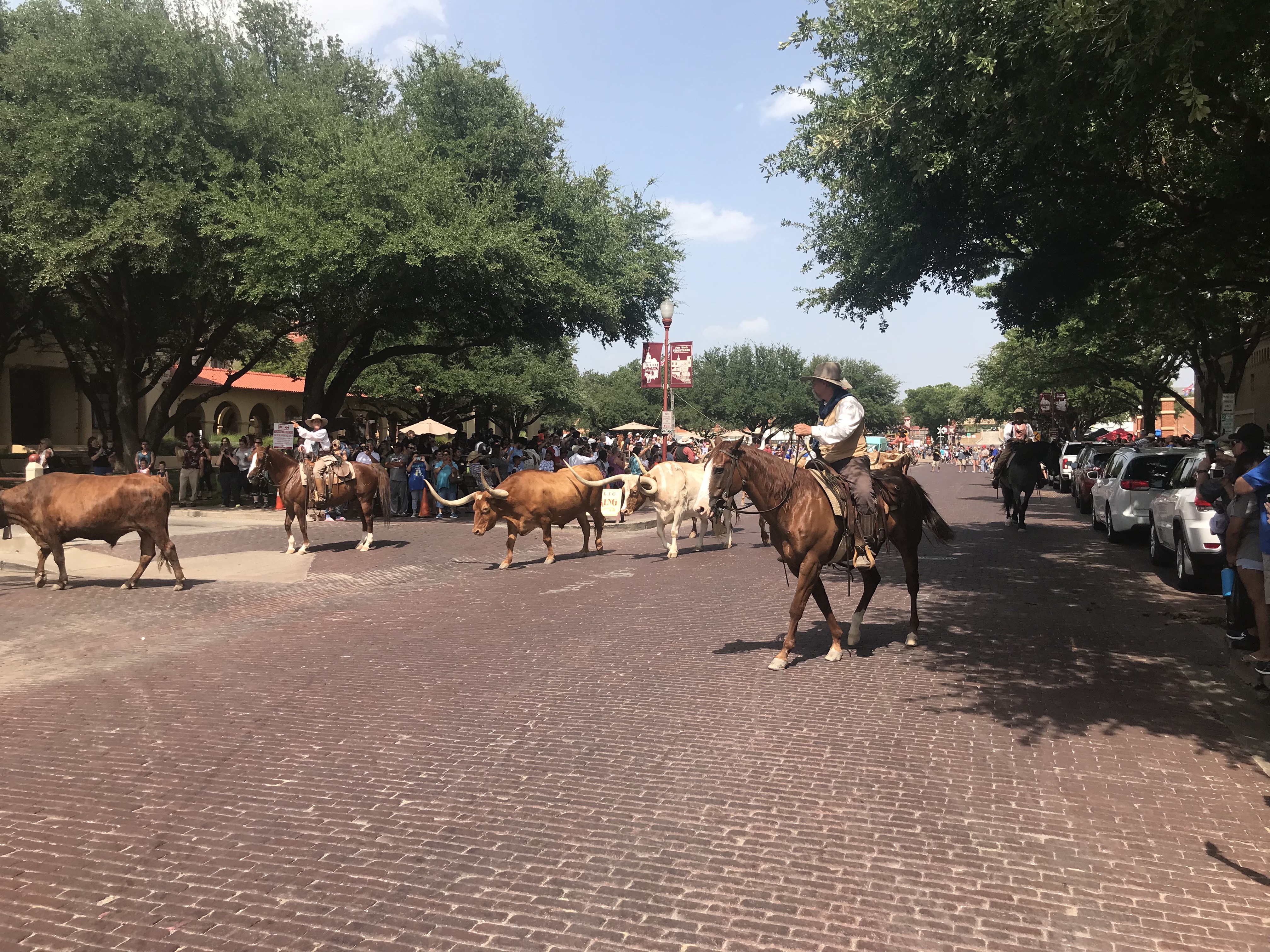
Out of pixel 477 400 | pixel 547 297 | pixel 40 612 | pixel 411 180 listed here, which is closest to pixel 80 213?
pixel 411 180

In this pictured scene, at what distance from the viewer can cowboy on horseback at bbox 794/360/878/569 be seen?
824cm

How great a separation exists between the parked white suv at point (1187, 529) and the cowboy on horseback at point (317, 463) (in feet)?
43.6

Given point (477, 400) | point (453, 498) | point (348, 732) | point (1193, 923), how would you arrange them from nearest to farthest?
point (1193, 923) < point (348, 732) < point (453, 498) < point (477, 400)

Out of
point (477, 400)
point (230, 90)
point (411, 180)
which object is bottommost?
point (477, 400)

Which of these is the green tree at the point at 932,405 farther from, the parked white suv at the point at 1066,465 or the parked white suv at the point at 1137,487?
the parked white suv at the point at 1137,487

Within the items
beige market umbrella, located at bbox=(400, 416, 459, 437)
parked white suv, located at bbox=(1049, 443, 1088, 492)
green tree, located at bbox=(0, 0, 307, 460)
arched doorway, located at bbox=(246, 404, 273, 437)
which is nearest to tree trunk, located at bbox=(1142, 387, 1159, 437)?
parked white suv, located at bbox=(1049, 443, 1088, 492)

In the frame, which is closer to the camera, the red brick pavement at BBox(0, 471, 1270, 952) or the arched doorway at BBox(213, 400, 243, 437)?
the red brick pavement at BBox(0, 471, 1270, 952)

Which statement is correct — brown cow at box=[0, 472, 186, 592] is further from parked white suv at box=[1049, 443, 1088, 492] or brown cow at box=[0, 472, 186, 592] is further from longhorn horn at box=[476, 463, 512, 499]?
parked white suv at box=[1049, 443, 1088, 492]

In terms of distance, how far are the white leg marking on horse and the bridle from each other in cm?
142

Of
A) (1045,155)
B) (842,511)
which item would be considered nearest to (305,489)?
(842,511)

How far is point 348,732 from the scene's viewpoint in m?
6.50

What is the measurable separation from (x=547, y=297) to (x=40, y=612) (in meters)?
15.3

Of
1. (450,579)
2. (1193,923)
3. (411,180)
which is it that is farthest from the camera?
(411,180)

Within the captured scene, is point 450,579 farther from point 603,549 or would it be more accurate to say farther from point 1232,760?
point 1232,760
